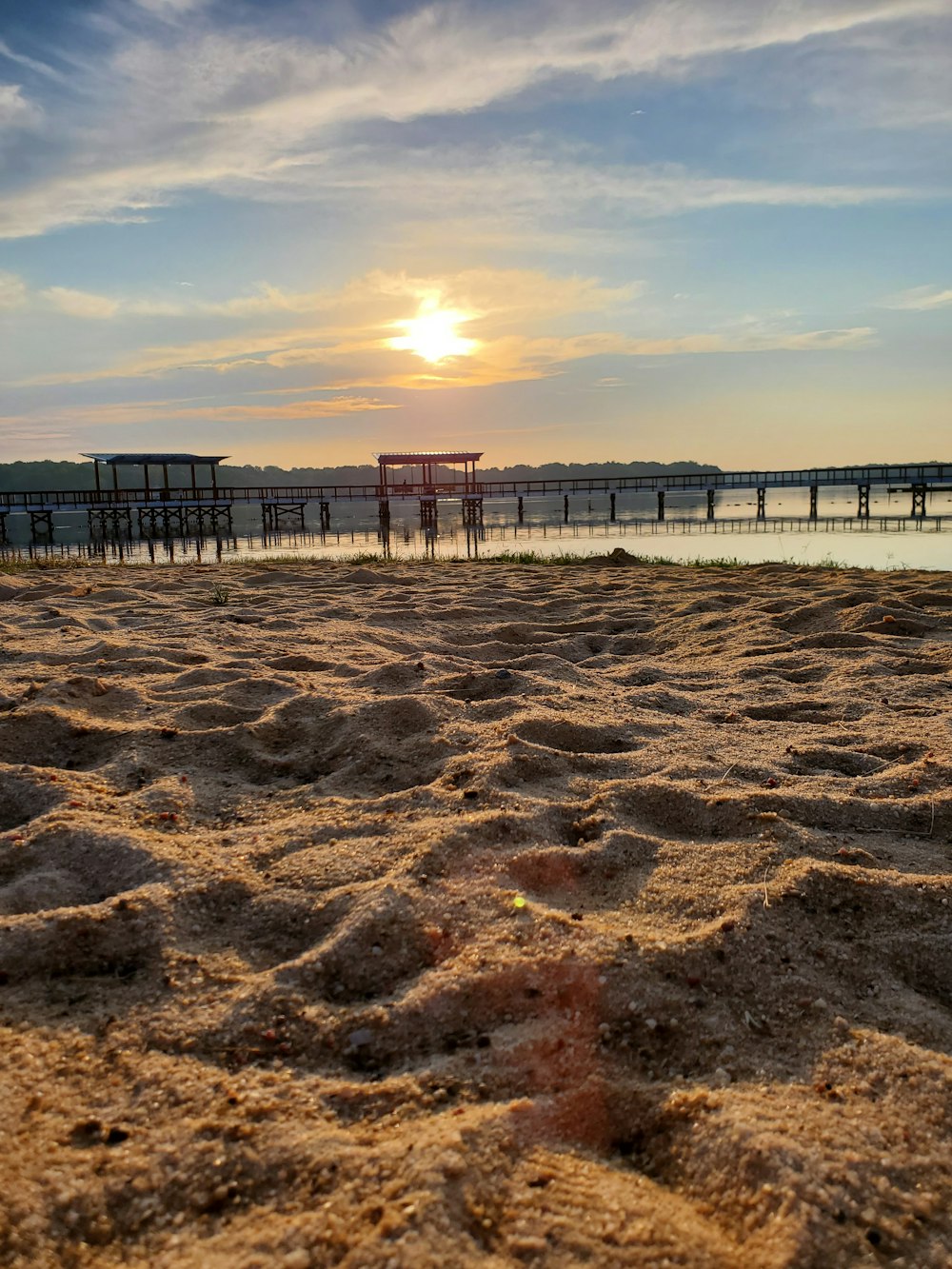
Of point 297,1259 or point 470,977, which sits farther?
point 470,977

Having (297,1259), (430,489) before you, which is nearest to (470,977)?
(297,1259)

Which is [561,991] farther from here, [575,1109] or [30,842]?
[30,842]

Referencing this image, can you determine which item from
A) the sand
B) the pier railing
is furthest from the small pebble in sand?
the pier railing

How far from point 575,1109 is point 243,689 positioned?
10.0 feet

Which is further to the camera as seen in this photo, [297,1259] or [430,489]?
[430,489]

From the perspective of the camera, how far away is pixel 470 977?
82.2 inches

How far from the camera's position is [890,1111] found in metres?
1.71

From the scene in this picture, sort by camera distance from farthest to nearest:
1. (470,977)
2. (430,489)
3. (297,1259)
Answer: (430,489) < (470,977) < (297,1259)

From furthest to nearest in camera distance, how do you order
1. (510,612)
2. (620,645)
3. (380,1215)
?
1. (510,612)
2. (620,645)
3. (380,1215)

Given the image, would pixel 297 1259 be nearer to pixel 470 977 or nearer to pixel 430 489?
pixel 470 977

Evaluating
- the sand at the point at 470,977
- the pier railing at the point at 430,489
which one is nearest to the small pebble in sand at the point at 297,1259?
the sand at the point at 470,977

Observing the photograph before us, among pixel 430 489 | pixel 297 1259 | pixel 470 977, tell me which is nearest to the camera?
pixel 297 1259

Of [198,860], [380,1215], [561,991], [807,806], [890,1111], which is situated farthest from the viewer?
[807,806]

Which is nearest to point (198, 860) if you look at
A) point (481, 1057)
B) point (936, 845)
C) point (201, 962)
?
point (201, 962)
